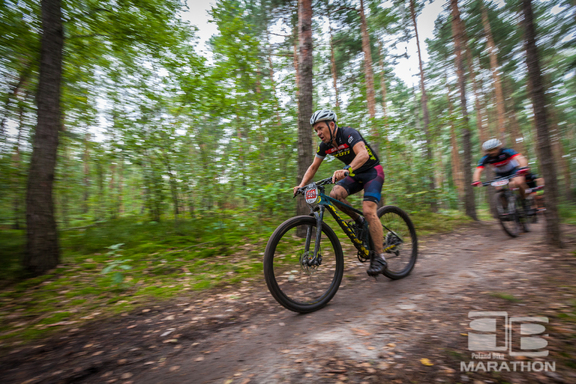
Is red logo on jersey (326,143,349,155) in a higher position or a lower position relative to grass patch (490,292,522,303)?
higher

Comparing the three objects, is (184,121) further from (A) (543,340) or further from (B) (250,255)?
(A) (543,340)

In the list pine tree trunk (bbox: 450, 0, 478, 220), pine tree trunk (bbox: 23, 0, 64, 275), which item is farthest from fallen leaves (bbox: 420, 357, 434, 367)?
pine tree trunk (bbox: 450, 0, 478, 220)

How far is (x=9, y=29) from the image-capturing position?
13.8ft

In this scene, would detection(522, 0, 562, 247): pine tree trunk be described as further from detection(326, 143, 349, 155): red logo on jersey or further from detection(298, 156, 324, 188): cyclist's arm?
detection(298, 156, 324, 188): cyclist's arm

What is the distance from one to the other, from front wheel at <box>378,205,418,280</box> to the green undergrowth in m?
0.85

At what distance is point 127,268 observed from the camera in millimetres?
3461

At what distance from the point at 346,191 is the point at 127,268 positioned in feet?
10.3

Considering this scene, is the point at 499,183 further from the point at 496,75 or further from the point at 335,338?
the point at 496,75

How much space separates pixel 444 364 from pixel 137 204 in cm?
618

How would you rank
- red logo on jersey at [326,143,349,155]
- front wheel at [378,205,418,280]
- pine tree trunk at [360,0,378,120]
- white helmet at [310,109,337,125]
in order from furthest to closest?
1. pine tree trunk at [360,0,378,120]
2. front wheel at [378,205,418,280]
3. red logo on jersey at [326,143,349,155]
4. white helmet at [310,109,337,125]

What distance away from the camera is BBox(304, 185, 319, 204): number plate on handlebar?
118 inches

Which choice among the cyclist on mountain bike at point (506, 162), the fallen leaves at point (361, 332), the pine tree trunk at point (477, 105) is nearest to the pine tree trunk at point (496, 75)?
the pine tree trunk at point (477, 105)

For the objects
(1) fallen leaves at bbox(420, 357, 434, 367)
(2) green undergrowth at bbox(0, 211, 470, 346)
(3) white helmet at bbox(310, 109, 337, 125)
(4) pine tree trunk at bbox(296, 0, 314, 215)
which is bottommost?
(1) fallen leaves at bbox(420, 357, 434, 367)

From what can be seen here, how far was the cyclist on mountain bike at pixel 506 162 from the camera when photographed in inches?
226
